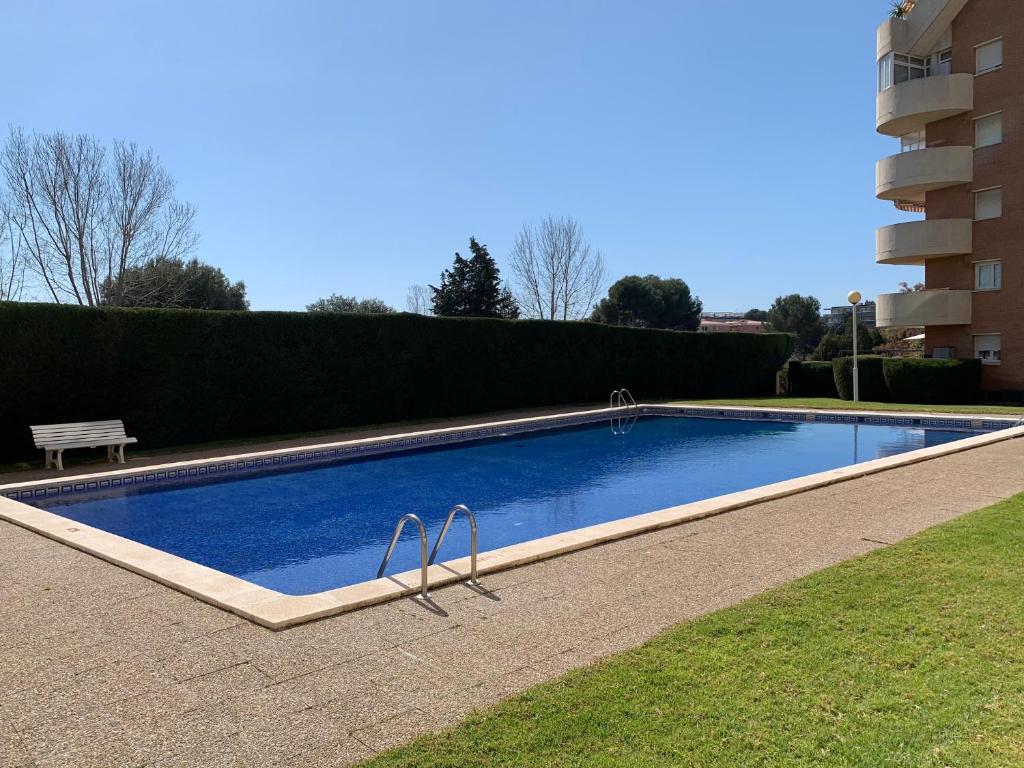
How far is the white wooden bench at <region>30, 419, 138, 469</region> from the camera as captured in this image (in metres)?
12.4

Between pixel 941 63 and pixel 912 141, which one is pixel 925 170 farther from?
pixel 941 63

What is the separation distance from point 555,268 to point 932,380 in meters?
22.9

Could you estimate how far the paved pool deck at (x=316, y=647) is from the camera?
10.6ft

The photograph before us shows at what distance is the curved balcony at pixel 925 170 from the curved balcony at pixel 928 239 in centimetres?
135

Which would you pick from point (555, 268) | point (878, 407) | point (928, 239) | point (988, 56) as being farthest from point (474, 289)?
point (878, 407)

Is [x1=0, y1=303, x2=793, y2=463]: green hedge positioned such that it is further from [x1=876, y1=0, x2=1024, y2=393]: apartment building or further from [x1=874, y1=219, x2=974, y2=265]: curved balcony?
[x1=876, y1=0, x2=1024, y2=393]: apartment building

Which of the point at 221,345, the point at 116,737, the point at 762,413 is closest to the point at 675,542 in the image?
the point at 116,737

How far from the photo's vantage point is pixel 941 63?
26719mm

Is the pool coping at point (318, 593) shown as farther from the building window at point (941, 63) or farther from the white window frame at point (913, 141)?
the building window at point (941, 63)

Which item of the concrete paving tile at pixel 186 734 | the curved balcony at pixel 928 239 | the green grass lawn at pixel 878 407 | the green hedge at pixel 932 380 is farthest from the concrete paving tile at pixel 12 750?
the curved balcony at pixel 928 239

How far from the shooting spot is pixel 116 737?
127 inches

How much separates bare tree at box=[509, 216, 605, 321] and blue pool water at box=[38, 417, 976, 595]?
2574 centimetres

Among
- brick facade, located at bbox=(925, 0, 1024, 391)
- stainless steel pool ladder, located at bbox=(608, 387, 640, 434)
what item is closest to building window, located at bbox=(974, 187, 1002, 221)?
brick facade, located at bbox=(925, 0, 1024, 391)

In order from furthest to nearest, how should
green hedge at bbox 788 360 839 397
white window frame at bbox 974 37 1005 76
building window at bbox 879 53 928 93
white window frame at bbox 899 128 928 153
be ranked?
green hedge at bbox 788 360 839 397, white window frame at bbox 899 128 928 153, building window at bbox 879 53 928 93, white window frame at bbox 974 37 1005 76
